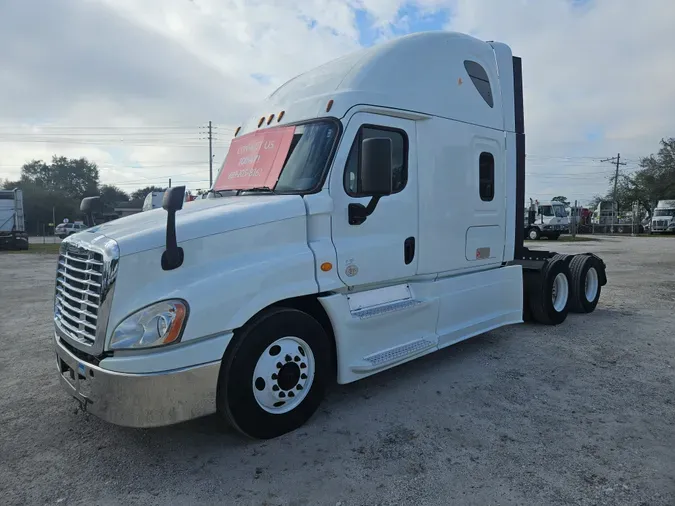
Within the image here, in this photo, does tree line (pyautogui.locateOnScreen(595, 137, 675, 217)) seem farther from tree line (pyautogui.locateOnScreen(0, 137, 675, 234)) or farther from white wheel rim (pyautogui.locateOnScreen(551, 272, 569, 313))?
white wheel rim (pyautogui.locateOnScreen(551, 272, 569, 313))

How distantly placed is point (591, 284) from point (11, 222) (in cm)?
3159

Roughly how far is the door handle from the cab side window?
1.71 ft

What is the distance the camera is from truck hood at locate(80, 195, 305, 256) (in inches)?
129

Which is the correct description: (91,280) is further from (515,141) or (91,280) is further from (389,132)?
(515,141)

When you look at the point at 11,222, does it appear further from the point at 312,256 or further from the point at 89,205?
the point at 312,256

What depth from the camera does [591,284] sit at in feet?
27.2

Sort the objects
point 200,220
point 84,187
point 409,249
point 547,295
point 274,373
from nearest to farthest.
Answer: point 200,220 → point 274,373 → point 409,249 → point 547,295 → point 84,187

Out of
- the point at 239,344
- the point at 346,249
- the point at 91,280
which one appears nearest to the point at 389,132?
the point at 346,249

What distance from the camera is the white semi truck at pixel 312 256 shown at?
317 cm

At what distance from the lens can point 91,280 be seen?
331 centimetres

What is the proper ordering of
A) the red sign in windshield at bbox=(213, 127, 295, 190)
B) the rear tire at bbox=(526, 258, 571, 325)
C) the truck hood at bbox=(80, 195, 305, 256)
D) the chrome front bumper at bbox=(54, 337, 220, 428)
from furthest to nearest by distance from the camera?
the rear tire at bbox=(526, 258, 571, 325), the red sign in windshield at bbox=(213, 127, 295, 190), the truck hood at bbox=(80, 195, 305, 256), the chrome front bumper at bbox=(54, 337, 220, 428)

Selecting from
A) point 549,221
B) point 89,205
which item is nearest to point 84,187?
point 549,221

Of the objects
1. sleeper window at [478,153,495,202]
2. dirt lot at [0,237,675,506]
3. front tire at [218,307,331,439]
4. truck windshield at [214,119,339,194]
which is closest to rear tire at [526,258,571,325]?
dirt lot at [0,237,675,506]

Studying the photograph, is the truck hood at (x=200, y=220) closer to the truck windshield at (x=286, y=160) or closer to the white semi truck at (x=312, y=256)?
the white semi truck at (x=312, y=256)
